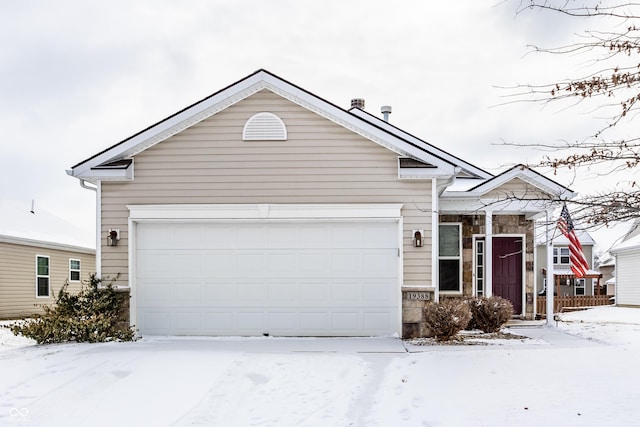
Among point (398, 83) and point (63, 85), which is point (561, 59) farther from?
point (63, 85)

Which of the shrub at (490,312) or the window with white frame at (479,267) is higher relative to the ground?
the window with white frame at (479,267)

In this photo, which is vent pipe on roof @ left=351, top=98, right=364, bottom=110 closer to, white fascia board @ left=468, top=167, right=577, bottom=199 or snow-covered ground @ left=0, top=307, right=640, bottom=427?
white fascia board @ left=468, top=167, right=577, bottom=199

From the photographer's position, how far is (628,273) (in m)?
25.7

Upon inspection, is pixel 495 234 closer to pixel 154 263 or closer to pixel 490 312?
pixel 490 312

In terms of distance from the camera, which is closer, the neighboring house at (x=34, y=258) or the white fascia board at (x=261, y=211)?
the white fascia board at (x=261, y=211)

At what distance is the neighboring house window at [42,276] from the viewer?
70.8ft

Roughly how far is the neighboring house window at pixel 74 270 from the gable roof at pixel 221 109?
41.2ft

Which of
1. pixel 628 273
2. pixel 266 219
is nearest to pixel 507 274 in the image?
pixel 266 219

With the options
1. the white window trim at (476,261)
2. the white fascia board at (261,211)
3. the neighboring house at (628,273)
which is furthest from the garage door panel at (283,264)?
the neighboring house at (628,273)

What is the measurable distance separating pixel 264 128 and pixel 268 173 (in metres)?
0.89

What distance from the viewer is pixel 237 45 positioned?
14.3 metres

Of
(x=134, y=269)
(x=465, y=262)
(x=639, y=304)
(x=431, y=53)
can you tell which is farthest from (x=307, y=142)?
(x=639, y=304)

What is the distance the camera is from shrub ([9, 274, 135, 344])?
1159cm

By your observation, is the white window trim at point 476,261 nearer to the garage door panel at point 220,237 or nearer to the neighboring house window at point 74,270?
the garage door panel at point 220,237
